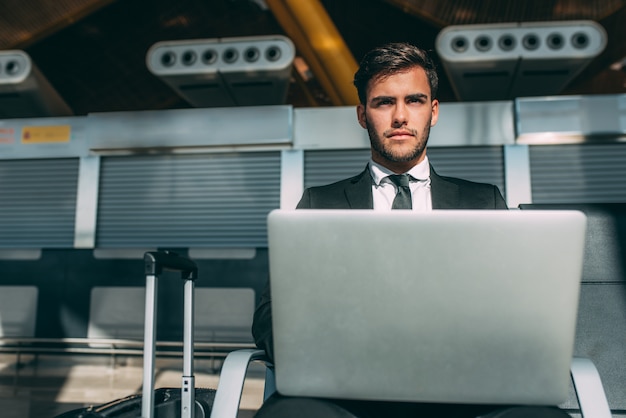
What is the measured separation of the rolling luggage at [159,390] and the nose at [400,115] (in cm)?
63

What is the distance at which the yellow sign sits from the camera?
4.59 metres

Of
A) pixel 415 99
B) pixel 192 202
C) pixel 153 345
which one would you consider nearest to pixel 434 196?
pixel 415 99

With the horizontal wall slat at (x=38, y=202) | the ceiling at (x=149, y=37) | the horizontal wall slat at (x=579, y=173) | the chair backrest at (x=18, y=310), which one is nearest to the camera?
the horizontal wall slat at (x=579, y=173)

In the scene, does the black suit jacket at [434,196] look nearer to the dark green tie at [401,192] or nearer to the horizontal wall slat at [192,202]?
the dark green tie at [401,192]

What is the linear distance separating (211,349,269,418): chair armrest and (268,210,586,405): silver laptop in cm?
27

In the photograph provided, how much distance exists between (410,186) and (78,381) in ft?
10.4

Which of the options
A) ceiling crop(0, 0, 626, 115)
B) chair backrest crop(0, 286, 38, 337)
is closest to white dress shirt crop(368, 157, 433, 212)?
chair backrest crop(0, 286, 38, 337)

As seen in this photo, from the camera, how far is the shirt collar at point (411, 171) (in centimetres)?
143

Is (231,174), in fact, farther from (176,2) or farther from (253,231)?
(176,2)

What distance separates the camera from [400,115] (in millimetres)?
1339

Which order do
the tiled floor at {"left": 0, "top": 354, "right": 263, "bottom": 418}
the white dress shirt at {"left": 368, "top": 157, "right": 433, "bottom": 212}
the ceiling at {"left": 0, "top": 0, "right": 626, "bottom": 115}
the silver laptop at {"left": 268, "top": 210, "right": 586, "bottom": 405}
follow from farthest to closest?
1. the ceiling at {"left": 0, "top": 0, "right": 626, "bottom": 115}
2. the tiled floor at {"left": 0, "top": 354, "right": 263, "bottom": 418}
3. the white dress shirt at {"left": 368, "top": 157, "right": 433, "bottom": 212}
4. the silver laptop at {"left": 268, "top": 210, "right": 586, "bottom": 405}

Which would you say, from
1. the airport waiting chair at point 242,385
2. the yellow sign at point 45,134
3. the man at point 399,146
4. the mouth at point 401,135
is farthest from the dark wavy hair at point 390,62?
the yellow sign at point 45,134

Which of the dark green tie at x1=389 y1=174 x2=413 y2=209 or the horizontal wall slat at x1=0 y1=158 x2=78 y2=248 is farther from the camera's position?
the horizontal wall slat at x1=0 y1=158 x2=78 y2=248

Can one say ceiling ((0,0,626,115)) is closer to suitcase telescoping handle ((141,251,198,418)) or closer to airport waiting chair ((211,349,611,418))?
suitcase telescoping handle ((141,251,198,418))
